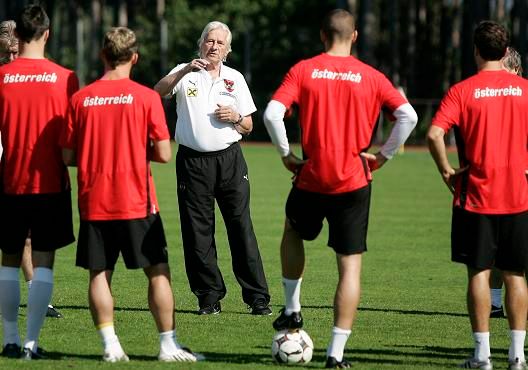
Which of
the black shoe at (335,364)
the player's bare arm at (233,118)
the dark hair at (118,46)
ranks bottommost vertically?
the black shoe at (335,364)

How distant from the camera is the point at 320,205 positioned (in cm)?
810

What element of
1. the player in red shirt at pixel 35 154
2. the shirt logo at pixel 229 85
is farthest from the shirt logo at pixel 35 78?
the shirt logo at pixel 229 85

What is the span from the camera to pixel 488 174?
8.02 m

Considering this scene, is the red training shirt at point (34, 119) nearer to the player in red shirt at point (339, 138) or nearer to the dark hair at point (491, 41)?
the player in red shirt at point (339, 138)

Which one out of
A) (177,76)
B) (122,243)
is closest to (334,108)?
(122,243)

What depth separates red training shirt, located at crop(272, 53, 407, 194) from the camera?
25.9 feet

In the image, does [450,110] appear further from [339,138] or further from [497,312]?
[497,312]

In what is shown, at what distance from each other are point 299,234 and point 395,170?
1004 inches

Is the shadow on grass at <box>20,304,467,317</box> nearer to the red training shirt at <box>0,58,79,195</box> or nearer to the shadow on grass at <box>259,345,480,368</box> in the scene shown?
the shadow on grass at <box>259,345,480,368</box>

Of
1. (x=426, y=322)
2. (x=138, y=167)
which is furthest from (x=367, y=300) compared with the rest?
(x=138, y=167)

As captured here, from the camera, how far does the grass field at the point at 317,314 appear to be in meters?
8.57

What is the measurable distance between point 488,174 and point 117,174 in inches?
96.7

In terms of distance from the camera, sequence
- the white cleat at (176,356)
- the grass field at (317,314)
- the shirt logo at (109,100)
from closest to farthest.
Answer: the shirt logo at (109,100)
the white cleat at (176,356)
the grass field at (317,314)

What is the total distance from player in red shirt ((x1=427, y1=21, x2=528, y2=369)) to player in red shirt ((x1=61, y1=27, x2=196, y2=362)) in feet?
6.28
